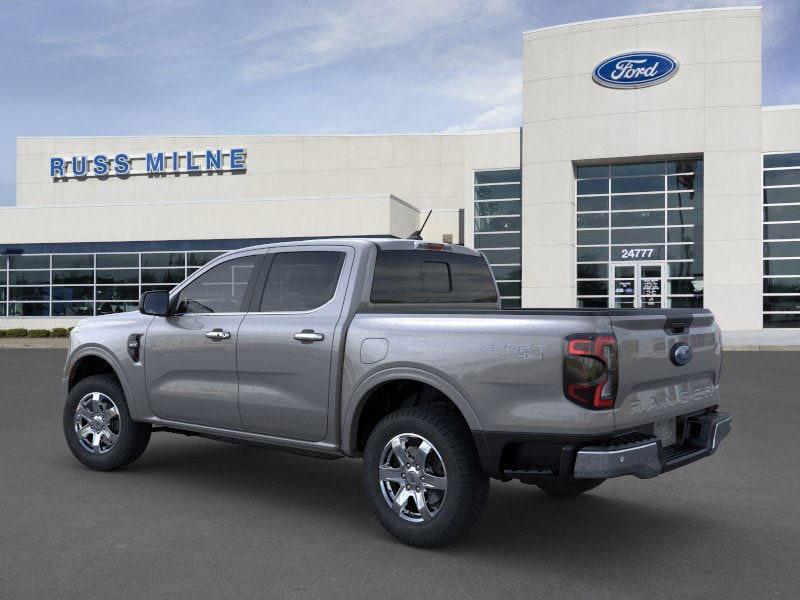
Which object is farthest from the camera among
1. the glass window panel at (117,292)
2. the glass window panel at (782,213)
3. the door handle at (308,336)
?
the glass window panel at (117,292)

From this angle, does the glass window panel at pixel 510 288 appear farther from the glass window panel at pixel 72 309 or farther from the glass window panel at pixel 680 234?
the glass window panel at pixel 72 309

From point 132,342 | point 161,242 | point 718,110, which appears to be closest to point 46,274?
point 161,242

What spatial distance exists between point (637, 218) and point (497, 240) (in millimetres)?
5944

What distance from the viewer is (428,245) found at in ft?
20.4

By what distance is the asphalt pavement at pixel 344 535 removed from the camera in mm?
4297

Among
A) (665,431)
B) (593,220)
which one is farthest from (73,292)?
(665,431)

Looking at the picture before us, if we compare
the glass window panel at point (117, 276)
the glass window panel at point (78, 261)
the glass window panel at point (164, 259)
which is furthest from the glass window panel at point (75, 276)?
the glass window panel at point (164, 259)

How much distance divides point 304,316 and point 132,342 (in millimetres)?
1965

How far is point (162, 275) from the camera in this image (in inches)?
1407

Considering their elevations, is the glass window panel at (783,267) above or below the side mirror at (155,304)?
above

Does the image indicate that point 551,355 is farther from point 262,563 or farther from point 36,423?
point 36,423

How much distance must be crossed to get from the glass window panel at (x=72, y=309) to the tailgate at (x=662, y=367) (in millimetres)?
34810

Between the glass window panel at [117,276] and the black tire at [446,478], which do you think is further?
the glass window panel at [117,276]

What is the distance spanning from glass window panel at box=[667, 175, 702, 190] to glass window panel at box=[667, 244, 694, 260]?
91.2 inches
